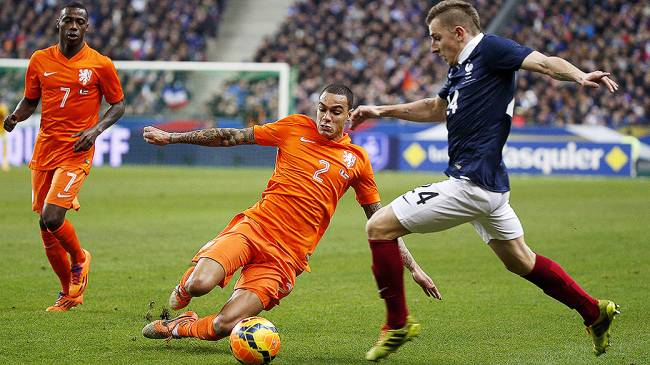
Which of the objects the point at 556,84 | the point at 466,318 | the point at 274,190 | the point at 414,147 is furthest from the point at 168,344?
the point at 556,84

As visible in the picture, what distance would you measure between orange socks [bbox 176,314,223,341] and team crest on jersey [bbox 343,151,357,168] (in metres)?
1.39

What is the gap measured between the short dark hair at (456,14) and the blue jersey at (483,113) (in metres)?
0.11

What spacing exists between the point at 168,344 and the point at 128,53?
31.7 metres

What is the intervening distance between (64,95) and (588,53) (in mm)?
26333

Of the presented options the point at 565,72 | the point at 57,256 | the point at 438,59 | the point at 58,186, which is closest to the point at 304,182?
the point at 565,72

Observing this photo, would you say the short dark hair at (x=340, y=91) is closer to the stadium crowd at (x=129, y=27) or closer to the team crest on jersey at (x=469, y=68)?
the team crest on jersey at (x=469, y=68)

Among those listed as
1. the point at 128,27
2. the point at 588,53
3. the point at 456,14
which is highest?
the point at 456,14

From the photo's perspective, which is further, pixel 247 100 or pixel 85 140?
pixel 247 100

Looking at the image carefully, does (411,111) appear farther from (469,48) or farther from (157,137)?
(157,137)

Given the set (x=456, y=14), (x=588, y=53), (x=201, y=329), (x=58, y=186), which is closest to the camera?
(x=456, y=14)

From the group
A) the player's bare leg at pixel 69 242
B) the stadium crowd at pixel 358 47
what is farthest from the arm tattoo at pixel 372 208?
the stadium crowd at pixel 358 47

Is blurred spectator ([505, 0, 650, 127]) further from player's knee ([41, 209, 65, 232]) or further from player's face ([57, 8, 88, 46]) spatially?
player's knee ([41, 209, 65, 232])

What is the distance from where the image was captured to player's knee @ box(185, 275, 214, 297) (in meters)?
6.41

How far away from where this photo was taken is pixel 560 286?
21.8 ft
